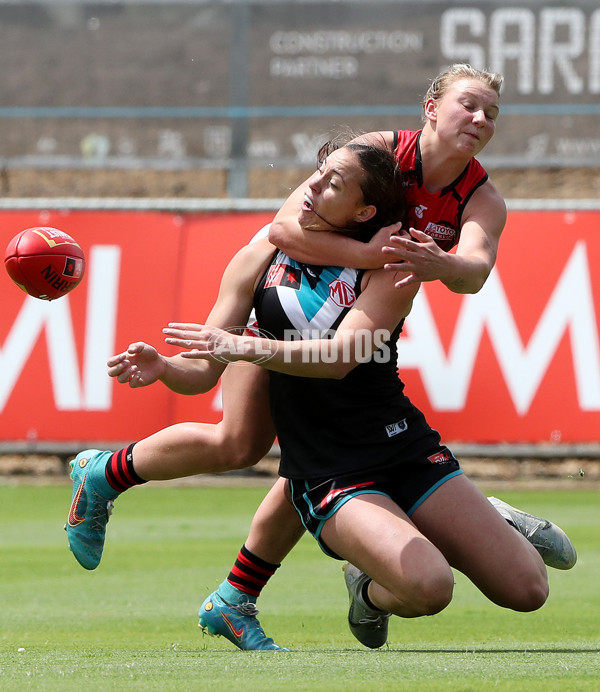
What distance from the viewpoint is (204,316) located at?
36.4 ft

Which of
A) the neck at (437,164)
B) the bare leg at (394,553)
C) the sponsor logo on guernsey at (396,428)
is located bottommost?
the bare leg at (394,553)

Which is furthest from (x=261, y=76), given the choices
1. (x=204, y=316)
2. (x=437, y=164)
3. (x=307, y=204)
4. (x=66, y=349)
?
(x=307, y=204)

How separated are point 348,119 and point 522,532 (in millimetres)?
7992

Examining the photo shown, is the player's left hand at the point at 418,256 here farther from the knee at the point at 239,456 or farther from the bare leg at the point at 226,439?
the knee at the point at 239,456

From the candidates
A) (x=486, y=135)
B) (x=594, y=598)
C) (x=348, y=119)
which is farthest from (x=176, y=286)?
(x=486, y=135)

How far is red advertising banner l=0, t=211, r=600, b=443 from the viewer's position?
1078cm

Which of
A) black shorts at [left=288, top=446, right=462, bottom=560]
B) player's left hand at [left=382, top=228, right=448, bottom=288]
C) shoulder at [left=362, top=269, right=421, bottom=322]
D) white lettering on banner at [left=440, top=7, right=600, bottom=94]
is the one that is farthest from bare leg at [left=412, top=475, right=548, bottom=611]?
white lettering on banner at [left=440, top=7, right=600, bottom=94]

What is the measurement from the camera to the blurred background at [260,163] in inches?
426

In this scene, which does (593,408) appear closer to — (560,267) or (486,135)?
(560,267)

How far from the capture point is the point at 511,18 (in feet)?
41.2

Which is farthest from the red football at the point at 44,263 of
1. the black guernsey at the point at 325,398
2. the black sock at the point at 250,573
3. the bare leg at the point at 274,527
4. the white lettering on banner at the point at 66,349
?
the white lettering on banner at the point at 66,349

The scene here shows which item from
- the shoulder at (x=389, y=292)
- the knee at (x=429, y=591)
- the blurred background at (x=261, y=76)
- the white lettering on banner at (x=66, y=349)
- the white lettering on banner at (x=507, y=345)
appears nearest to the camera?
the knee at (x=429, y=591)

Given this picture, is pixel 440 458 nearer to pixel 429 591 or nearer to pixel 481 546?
pixel 481 546

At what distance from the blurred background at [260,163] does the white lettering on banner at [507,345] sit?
2cm
